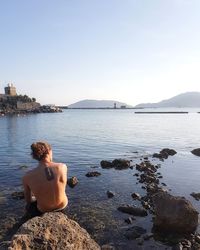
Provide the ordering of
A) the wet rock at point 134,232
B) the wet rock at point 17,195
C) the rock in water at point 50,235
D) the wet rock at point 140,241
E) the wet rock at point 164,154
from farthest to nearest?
the wet rock at point 164,154 < the wet rock at point 17,195 < the wet rock at point 134,232 < the wet rock at point 140,241 < the rock in water at point 50,235

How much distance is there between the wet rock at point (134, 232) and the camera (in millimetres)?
15875

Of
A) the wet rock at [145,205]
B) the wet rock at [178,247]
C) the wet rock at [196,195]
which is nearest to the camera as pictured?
the wet rock at [178,247]

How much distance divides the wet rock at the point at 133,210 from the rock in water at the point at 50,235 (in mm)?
11911

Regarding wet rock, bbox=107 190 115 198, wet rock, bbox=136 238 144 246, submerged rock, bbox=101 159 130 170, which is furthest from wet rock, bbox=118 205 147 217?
submerged rock, bbox=101 159 130 170

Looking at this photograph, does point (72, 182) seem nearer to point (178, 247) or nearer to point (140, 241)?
point (140, 241)

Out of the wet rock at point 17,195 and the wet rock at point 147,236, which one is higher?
the wet rock at point 17,195

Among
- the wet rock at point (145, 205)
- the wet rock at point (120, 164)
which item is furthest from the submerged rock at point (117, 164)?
the wet rock at point (145, 205)

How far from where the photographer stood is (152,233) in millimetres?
16516

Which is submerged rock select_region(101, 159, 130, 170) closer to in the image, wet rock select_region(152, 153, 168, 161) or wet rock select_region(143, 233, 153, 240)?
wet rock select_region(152, 153, 168, 161)

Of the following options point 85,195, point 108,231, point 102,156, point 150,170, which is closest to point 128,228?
point 108,231

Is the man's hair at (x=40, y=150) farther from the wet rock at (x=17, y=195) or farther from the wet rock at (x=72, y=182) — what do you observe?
the wet rock at (x=72, y=182)

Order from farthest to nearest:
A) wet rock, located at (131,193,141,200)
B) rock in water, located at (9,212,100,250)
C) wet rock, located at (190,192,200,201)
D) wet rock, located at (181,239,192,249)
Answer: wet rock, located at (190,192,200,201) → wet rock, located at (131,193,141,200) → wet rock, located at (181,239,192,249) → rock in water, located at (9,212,100,250)

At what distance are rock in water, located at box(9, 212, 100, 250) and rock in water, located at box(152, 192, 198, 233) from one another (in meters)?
10.1

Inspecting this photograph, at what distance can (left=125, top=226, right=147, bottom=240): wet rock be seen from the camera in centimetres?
1588
